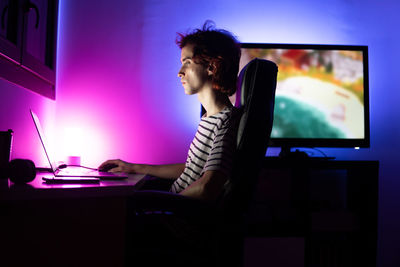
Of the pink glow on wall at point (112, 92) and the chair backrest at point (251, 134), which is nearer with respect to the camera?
the chair backrest at point (251, 134)

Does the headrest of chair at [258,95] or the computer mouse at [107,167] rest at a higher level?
the headrest of chair at [258,95]

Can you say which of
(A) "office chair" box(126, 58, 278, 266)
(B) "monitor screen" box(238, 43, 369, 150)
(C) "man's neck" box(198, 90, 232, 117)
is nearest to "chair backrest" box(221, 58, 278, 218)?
(A) "office chair" box(126, 58, 278, 266)

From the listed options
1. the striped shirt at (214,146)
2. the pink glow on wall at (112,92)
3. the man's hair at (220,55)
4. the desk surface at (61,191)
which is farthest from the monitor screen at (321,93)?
the desk surface at (61,191)

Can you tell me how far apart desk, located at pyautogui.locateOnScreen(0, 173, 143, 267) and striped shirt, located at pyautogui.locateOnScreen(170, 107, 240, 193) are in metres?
0.36

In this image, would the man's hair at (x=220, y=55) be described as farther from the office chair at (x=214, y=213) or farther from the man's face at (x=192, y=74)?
the office chair at (x=214, y=213)

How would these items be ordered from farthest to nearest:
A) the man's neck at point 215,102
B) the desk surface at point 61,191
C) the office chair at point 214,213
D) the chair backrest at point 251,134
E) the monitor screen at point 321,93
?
the monitor screen at point 321,93, the man's neck at point 215,102, the chair backrest at point 251,134, the office chair at point 214,213, the desk surface at point 61,191

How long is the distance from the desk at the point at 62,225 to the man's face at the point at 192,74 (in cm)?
71

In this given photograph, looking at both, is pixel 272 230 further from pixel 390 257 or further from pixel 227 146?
pixel 390 257

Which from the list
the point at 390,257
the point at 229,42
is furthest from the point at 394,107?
the point at 229,42

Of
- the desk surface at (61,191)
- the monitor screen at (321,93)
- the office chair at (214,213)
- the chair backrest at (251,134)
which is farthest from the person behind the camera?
the monitor screen at (321,93)

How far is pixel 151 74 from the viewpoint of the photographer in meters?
2.59

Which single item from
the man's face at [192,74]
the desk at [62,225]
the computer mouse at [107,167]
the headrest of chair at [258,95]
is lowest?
the desk at [62,225]

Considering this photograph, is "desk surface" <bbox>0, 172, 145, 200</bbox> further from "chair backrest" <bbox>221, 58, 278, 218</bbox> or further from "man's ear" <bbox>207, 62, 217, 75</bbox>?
"man's ear" <bbox>207, 62, 217, 75</bbox>

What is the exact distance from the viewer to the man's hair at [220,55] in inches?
61.8
